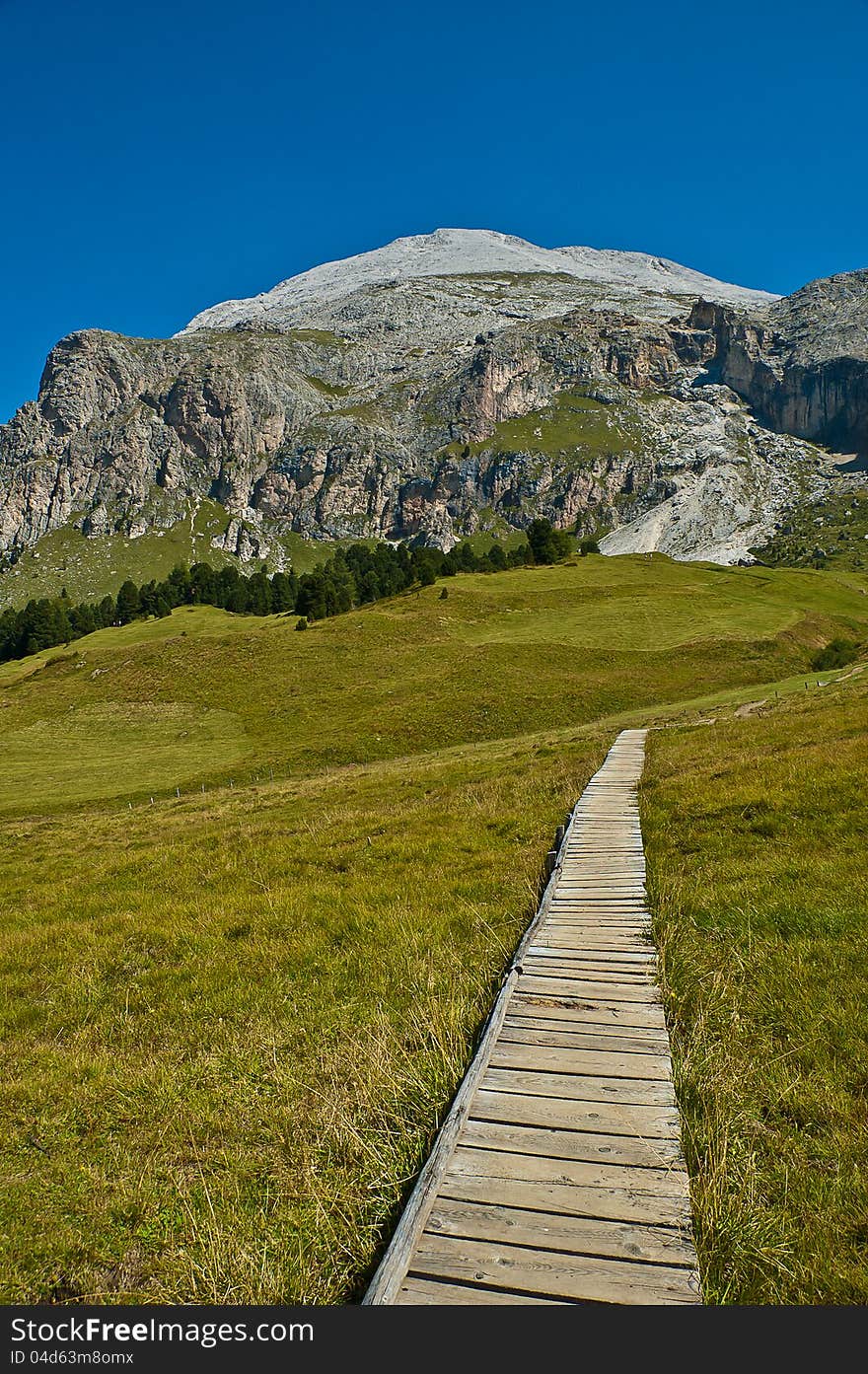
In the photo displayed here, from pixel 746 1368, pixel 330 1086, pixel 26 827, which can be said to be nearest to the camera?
pixel 746 1368

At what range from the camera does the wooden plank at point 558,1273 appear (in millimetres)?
3693

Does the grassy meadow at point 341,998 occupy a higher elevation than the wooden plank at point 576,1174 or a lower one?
lower

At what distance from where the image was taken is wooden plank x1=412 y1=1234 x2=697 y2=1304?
3.69 metres

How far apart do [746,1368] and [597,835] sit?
11.5 m

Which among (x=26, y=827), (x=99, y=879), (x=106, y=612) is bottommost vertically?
(x=26, y=827)

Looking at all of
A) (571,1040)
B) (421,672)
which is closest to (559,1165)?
(571,1040)

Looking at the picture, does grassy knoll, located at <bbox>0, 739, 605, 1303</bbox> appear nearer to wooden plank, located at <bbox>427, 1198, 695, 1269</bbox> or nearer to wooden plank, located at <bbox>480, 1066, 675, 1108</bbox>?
wooden plank, located at <bbox>480, 1066, 675, 1108</bbox>

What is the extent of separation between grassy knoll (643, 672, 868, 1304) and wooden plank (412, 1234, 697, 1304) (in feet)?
0.97

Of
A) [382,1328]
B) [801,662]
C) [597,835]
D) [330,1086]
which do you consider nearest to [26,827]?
[597,835]

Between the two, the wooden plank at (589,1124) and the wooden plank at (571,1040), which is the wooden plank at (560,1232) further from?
the wooden plank at (571,1040)

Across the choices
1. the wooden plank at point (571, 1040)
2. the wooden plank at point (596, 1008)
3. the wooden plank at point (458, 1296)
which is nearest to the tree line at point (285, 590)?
the wooden plank at point (596, 1008)

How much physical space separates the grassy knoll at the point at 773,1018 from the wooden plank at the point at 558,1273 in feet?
Answer: 0.97

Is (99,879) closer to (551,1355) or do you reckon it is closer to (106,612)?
(551,1355)

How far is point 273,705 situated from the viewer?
5372 centimetres
